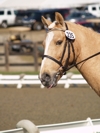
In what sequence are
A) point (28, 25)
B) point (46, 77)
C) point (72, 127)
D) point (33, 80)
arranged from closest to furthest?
point (46, 77) → point (72, 127) → point (33, 80) → point (28, 25)

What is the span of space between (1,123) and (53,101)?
2220mm

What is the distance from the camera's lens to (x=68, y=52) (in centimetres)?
396

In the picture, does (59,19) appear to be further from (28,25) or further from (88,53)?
(28,25)

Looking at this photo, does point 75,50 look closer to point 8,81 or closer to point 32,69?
point 8,81

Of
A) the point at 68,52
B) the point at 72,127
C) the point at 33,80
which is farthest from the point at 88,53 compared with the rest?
the point at 33,80

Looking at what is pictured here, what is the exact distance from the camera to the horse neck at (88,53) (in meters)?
4.07

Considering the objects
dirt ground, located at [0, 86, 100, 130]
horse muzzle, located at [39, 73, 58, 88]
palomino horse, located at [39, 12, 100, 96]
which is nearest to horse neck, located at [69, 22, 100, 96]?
palomino horse, located at [39, 12, 100, 96]

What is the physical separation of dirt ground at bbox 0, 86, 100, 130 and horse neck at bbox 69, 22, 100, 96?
9.44 feet

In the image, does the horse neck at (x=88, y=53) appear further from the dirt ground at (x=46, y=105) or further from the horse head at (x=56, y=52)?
the dirt ground at (x=46, y=105)

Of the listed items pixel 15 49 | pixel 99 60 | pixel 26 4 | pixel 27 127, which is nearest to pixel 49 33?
pixel 99 60

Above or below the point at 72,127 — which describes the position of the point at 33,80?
above

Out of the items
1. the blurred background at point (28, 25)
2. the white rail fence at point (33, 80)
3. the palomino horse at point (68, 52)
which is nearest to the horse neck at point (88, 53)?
the palomino horse at point (68, 52)

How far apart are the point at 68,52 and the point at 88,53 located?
274mm

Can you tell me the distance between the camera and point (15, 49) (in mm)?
18312
